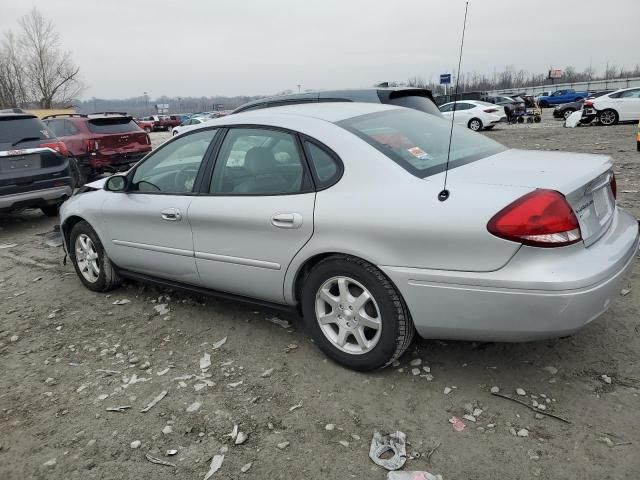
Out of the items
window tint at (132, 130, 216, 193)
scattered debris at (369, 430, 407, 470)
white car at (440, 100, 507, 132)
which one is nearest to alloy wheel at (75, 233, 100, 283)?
window tint at (132, 130, 216, 193)

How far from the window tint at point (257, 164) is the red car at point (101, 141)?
862 centimetres


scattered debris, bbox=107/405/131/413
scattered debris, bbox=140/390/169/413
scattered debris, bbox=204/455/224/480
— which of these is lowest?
scattered debris, bbox=107/405/131/413

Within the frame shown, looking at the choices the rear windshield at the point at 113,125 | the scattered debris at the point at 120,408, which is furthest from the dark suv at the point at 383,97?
the rear windshield at the point at 113,125

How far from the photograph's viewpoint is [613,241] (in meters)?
2.70

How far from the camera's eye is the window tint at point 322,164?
294 cm

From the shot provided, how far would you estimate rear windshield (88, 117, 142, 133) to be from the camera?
11419 mm

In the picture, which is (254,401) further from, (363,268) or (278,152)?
(278,152)

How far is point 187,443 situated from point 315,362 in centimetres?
Result: 95

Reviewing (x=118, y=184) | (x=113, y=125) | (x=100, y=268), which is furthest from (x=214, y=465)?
(x=113, y=125)

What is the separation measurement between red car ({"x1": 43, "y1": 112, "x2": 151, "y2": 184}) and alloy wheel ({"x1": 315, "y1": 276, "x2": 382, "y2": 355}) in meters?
9.48

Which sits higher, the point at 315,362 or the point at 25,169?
the point at 25,169

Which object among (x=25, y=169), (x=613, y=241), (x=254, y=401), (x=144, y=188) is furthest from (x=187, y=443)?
(x=25, y=169)

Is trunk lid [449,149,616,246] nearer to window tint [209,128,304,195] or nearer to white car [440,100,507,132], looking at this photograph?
window tint [209,128,304,195]

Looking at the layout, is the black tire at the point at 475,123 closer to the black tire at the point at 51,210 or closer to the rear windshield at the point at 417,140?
the black tire at the point at 51,210
